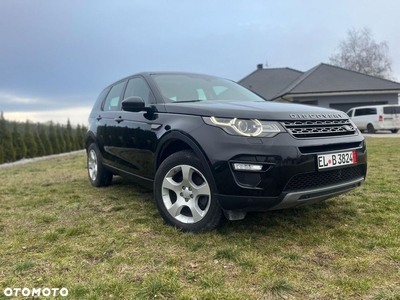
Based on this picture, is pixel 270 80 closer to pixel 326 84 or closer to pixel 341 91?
pixel 326 84

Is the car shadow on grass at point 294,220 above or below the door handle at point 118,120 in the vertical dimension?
below

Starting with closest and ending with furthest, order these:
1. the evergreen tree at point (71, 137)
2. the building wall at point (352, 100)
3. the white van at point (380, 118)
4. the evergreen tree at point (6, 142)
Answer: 1. the evergreen tree at point (6, 142)
2. the white van at point (380, 118)
3. the evergreen tree at point (71, 137)
4. the building wall at point (352, 100)

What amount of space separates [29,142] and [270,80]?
18.7 m

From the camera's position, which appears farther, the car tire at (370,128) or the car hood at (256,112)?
the car tire at (370,128)

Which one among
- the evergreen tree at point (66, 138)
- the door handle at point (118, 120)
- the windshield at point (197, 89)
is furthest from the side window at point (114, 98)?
the evergreen tree at point (66, 138)

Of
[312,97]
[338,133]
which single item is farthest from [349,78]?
[338,133]

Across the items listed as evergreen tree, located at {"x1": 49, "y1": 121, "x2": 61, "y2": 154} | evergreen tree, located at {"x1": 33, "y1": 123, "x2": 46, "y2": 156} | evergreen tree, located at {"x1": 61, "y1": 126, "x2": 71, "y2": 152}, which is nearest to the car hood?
evergreen tree, located at {"x1": 33, "y1": 123, "x2": 46, "y2": 156}

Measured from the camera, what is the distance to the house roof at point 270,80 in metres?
24.4

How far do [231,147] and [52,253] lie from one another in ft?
5.28

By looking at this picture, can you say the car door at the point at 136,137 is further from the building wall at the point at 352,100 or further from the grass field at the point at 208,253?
the building wall at the point at 352,100

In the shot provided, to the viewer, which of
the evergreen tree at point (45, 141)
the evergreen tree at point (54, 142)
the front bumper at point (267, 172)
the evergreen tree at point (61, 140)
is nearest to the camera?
the front bumper at point (267, 172)

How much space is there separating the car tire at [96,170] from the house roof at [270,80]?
20.0 m

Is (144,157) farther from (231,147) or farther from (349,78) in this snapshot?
(349,78)

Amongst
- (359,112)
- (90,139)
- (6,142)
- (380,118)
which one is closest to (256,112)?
(90,139)
